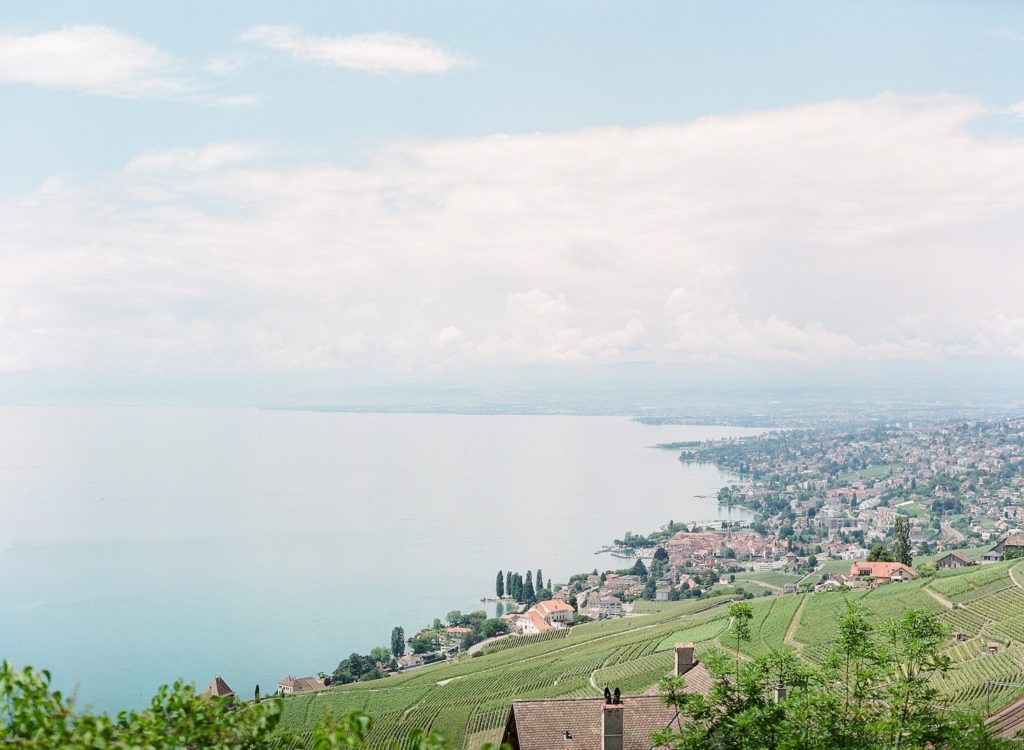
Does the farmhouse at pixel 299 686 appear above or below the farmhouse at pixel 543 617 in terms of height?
above

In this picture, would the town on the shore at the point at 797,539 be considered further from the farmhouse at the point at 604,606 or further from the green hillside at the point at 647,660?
the green hillside at the point at 647,660

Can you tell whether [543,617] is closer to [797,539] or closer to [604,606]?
[604,606]

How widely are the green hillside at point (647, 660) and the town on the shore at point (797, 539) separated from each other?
3.47 metres

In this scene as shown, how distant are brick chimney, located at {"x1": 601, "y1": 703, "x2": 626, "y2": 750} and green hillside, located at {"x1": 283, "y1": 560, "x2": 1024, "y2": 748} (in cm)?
861

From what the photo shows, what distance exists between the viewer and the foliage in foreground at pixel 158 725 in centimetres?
382

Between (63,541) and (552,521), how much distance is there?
39054mm

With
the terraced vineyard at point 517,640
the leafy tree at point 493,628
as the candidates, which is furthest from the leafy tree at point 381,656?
the leafy tree at point 493,628

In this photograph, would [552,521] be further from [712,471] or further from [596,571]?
[712,471]

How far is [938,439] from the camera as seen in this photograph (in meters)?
145

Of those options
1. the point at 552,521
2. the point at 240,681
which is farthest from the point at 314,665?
the point at 552,521

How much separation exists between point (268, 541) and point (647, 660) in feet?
169

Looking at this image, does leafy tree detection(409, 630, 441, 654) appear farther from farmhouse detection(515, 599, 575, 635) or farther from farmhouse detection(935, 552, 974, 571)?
farmhouse detection(935, 552, 974, 571)

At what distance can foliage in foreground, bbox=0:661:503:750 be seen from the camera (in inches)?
150

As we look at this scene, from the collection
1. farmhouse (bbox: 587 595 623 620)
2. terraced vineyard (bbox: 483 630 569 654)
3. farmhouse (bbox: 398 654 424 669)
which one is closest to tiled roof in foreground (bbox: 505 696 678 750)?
terraced vineyard (bbox: 483 630 569 654)
